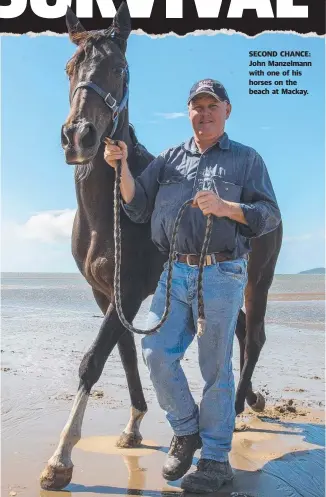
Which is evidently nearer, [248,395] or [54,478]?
[54,478]

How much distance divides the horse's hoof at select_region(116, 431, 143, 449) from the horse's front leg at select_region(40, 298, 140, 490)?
0.80 meters

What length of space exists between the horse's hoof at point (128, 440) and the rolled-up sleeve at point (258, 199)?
190cm

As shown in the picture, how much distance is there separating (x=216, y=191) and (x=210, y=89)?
2.18 ft

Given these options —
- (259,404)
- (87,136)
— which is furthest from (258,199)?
(259,404)

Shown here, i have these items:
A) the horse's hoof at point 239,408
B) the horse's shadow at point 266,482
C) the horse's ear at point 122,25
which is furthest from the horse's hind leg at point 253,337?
the horse's ear at point 122,25

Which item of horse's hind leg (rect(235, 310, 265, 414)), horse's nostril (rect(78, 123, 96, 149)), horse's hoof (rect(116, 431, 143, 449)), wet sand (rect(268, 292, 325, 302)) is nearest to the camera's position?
horse's nostril (rect(78, 123, 96, 149))

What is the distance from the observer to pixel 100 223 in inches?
159

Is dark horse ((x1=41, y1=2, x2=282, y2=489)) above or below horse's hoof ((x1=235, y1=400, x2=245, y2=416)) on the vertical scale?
above

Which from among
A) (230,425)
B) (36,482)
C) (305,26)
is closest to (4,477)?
(36,482)

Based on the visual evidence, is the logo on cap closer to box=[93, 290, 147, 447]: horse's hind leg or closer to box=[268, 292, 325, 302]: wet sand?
box=[93, 290, 147, 447]: horse's hind leg

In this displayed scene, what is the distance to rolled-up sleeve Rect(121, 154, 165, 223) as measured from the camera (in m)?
3.72

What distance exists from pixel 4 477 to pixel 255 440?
6.83 feet

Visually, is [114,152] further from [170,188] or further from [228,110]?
[228,110]

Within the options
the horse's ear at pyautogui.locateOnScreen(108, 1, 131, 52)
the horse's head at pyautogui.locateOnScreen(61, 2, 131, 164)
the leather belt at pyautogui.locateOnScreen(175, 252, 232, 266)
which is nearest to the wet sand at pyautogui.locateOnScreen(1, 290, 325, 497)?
the leather belt at pyautogui.locateOnScreen(175, 252, 232, 266)
